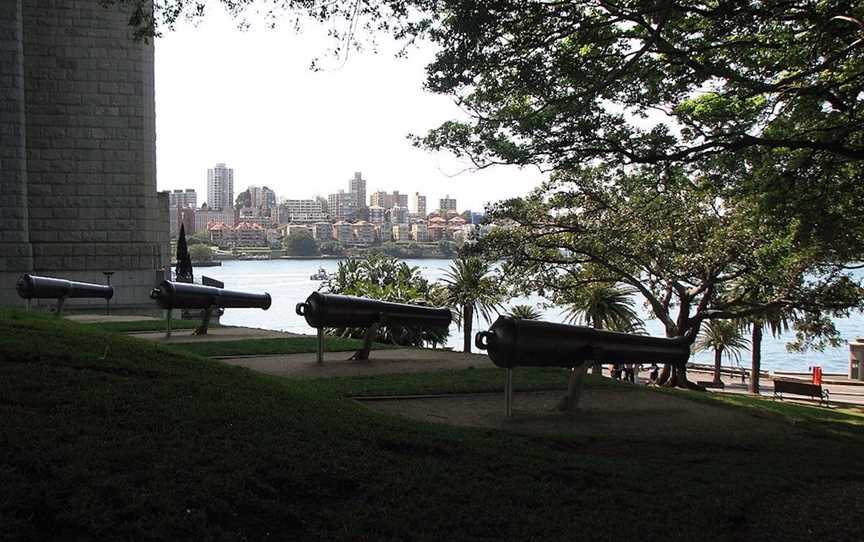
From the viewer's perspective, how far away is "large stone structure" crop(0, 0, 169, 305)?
21.5 metres

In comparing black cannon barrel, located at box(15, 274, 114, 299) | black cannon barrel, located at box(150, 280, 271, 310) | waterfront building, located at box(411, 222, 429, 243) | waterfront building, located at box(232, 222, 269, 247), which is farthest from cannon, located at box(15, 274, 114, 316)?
waterfront building, located at box(232, 222, 269, 247)

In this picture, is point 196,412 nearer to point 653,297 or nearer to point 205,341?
point 205,341

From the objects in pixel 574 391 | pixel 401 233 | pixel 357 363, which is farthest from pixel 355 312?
pixel 401 233

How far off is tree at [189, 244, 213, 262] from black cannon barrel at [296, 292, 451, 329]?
53.4 m

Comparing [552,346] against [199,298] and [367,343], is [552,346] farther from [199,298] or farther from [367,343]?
[199,298]

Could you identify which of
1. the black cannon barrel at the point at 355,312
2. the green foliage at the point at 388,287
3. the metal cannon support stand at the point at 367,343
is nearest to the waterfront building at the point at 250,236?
the green foliage at the point at 388,287

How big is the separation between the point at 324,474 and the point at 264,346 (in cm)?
Result: 828

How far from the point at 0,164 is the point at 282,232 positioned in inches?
2176

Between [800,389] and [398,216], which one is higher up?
[398,216]

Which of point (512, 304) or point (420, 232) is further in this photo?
point (512, 304)

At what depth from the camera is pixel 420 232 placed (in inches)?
2110

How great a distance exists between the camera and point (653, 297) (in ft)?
64.6

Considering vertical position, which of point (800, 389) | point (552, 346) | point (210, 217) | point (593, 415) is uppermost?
point (210, 217)

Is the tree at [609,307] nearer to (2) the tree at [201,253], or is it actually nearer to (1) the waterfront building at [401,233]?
(1) the waterfront building at [401,233]
